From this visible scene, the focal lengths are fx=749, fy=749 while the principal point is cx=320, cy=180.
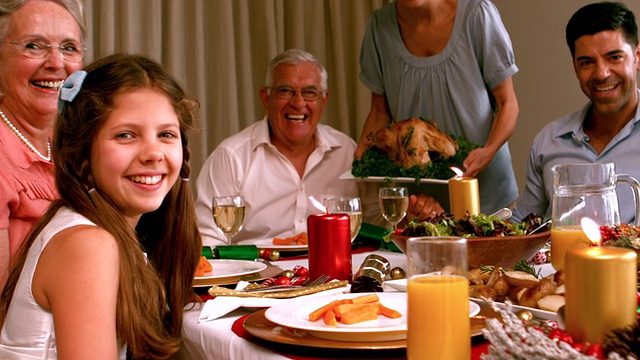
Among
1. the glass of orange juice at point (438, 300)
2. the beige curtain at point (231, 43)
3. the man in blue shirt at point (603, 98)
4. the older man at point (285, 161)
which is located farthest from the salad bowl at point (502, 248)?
the beige curtain at point (231, 43)

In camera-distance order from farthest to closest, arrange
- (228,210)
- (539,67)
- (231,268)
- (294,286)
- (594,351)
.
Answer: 1. (539,67)
2. (228,210)
3. (231,268)
4. (294,286)
5. (594,351)

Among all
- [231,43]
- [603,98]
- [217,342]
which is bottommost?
[217,342]

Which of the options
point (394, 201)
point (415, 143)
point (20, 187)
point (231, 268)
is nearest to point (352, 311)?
point (231, 268)

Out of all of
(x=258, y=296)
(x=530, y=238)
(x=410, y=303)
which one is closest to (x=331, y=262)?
(x=258, y=296)

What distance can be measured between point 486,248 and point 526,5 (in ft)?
10.1

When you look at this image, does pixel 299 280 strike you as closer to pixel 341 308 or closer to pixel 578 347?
pixel 341 308

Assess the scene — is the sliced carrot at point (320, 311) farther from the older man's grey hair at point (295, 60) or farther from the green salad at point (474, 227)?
the older man's grey hair at point (295, 60)

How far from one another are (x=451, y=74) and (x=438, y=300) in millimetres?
2374

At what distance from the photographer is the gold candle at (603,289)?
722 mm

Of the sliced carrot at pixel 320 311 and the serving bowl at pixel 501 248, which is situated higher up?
the serving bowl at pixel 501 248

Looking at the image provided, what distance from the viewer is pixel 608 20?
2842 mm

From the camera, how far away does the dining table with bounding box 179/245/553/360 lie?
3.31 feet

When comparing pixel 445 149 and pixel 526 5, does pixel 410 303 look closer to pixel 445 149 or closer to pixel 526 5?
pixel 445 149

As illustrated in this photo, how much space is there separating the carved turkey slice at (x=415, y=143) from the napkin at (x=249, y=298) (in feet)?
4.35
